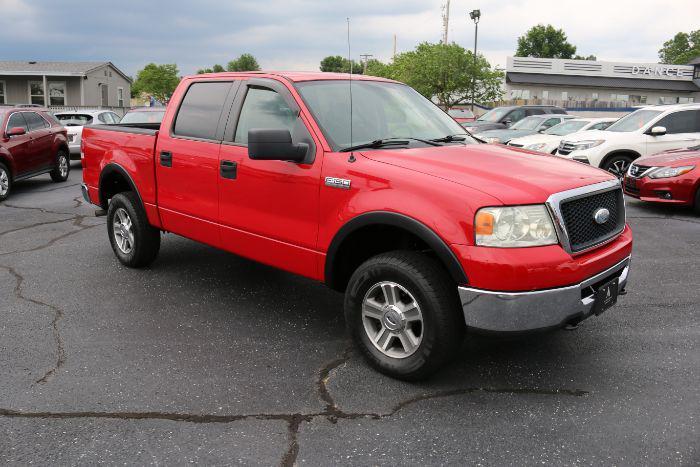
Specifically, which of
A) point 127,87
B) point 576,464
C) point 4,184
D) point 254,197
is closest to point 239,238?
point 254,197

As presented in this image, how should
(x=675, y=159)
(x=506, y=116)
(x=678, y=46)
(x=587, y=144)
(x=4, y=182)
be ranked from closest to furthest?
(x=675, y=159)
(x=4, y=182)
(x=587, y=144)
(x=506, y=116)
(x=678, y=46)

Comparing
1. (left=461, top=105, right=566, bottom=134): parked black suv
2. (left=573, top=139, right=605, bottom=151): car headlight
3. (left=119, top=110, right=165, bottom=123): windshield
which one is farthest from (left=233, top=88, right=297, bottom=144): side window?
(left=461, top=105, right=566, bottom=134): parked black suv

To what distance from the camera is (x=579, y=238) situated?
3641mm

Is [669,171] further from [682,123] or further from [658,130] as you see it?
[682,123]

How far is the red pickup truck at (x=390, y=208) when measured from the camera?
134 inches

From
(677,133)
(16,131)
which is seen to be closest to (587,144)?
(677,133)

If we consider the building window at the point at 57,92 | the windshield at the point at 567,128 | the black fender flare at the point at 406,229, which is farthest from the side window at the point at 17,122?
the building window at the point at 57,92

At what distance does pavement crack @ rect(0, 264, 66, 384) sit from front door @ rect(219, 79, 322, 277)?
139 centimetres

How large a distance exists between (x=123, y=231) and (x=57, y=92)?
37429mm

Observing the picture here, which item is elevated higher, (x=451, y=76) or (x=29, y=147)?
(x=451, y=76)

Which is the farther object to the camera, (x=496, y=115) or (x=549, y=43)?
(x=549, y=43)

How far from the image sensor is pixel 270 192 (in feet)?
14.6

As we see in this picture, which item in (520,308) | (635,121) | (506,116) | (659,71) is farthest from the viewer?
(659,71)

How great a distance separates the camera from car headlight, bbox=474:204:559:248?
3.38 m
